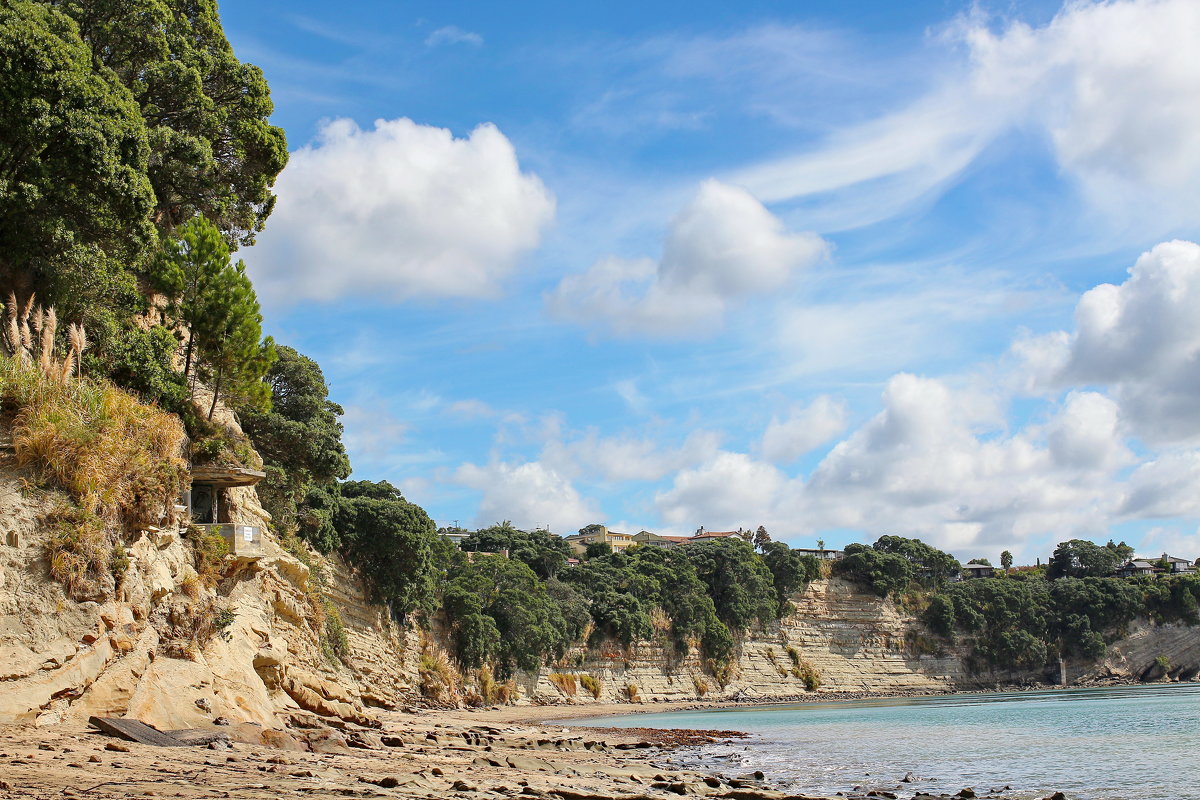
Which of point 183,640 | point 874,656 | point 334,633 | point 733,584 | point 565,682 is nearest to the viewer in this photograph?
point 183,640

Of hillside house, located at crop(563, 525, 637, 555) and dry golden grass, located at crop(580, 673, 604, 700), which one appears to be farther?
hillside house, located at crop(563, 525, 637, 555)

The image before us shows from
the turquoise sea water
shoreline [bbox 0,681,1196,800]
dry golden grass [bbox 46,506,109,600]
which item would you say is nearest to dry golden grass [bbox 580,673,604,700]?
the turquoise sea water

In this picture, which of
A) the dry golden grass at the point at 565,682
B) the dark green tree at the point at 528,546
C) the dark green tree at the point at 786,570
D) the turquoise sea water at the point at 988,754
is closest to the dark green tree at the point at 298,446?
the turquoise sea water at the point at 988,754

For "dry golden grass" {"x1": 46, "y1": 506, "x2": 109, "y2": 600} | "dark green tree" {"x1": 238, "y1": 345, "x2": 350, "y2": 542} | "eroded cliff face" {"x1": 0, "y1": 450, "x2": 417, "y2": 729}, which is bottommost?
A: "eroded cliff face" {"x1": 0, "y1": 450, "x2": 417, "y2": 729}

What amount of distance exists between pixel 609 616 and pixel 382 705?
132 ft

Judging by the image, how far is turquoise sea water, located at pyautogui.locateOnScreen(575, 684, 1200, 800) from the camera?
20.1 metres

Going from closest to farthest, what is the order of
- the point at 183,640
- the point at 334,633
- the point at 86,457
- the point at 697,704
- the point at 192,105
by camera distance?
1. the point at 86,457
2. the point at 183,640
3. the point at 192,105
4. the point at 334,633
5. the point at 697,704

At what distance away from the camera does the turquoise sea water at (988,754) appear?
65.9ft

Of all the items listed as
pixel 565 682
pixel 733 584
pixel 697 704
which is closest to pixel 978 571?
pixel 733 584

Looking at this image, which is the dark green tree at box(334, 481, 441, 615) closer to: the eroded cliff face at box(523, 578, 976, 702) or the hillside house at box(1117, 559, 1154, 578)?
the eroded cliff face at box(523, 578, 976, 702)

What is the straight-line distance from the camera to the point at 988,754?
2752 cm

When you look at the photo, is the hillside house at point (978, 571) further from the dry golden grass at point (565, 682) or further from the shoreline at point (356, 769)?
the shoreline at point (356, 769)

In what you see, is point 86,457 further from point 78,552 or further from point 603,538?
point 603,538

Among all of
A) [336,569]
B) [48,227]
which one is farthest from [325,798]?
[336,569]
